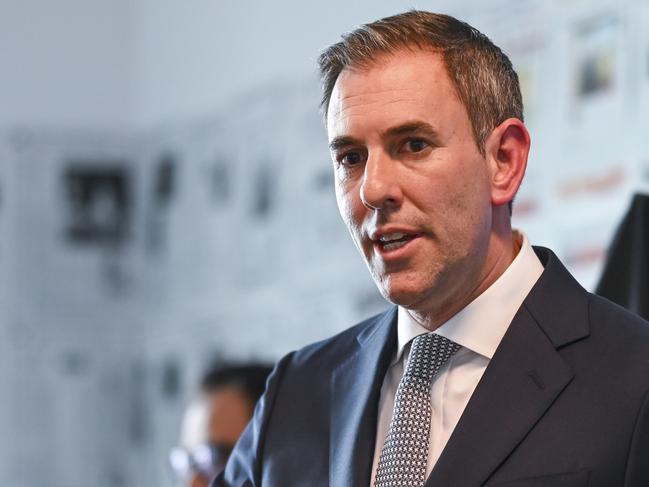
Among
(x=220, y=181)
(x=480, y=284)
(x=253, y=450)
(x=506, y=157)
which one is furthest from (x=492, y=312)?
(x=220, y=181)

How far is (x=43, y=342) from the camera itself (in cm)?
343

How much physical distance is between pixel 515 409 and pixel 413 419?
0.11m

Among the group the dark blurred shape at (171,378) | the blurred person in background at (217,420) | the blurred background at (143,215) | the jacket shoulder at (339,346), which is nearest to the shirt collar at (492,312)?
the jacket shoulder at (339,346)

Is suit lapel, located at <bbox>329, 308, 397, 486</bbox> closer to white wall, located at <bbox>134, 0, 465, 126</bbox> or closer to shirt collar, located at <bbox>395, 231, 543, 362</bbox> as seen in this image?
shirt collar, located at <bbox>395, 231, 543, 362</bbox>

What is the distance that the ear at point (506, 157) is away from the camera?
1.27 meters

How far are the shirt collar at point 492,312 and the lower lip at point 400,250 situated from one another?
0.31ft

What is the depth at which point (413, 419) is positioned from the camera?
124 cm

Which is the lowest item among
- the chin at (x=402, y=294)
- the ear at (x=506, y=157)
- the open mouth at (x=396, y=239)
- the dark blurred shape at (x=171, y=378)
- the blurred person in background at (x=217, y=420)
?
the dark blurred shape at (x=171, y=378)

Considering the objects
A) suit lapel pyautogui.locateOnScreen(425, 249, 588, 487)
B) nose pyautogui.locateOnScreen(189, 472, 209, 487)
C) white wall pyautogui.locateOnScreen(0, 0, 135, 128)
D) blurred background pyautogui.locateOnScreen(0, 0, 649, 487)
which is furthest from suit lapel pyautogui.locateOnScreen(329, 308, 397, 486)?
white wall pyautogui.locateOnScreen(0, 0, 135, 128)

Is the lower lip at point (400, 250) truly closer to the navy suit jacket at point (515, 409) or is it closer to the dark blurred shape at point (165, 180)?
the navy suit jacket at point (515, 409)

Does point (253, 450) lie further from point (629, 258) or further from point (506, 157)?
point (629, 258)

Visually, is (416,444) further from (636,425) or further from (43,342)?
(43,342)

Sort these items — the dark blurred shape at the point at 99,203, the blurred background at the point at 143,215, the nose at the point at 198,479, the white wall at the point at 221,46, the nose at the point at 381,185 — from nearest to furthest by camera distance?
the nose at the point at 381,185 → the nose at the point at 198,479 → the white wall at the point at 221,46 → the blurred background at the point at 143,215 → the dark blurred shape at the point at 99,203

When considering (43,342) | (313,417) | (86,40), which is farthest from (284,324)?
(313,417)
